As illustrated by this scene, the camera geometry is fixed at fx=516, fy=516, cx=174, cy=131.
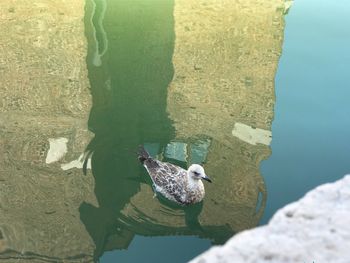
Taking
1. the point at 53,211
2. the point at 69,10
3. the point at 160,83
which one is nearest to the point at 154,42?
the point at 160,83

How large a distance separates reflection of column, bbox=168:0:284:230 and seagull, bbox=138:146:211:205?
10.9 inches

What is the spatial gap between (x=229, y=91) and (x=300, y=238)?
22.5 feet

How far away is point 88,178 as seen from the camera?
21.6 feet

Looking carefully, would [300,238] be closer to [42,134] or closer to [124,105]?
[42,134]

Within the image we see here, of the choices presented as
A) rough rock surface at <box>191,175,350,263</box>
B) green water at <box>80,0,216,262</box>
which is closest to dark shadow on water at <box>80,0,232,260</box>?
green water at <box>80,0,216,262</box>

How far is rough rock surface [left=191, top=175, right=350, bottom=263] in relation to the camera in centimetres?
199

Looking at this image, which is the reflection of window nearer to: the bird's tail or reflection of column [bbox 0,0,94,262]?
the bird's tail

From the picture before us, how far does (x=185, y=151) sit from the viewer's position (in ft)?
23.5

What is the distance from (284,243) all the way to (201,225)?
390cm

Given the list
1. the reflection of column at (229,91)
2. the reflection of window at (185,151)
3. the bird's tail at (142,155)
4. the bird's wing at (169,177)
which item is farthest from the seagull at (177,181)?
the reflection of window at (185,151)

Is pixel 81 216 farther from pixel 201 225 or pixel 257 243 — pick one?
pixel 257 243

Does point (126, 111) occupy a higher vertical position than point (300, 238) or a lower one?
lower

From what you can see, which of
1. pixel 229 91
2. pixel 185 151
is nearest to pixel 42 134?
pixel 185 151

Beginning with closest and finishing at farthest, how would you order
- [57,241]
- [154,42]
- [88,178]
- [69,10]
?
[57,241]
[88,178]
[154,42]
[69,10]
